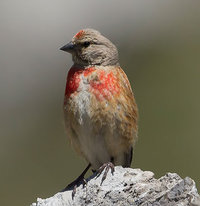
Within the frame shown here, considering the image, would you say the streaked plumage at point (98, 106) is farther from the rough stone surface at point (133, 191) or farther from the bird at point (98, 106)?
the rough stone surface at point (133, 191)

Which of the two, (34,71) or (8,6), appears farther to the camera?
(8,6)

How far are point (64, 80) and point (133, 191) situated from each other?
11.0 m

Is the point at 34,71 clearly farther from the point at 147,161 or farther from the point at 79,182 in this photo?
the point at 79,182

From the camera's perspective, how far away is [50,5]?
1995 cm

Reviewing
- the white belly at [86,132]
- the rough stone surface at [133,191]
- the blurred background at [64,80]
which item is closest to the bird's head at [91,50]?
the white belly at [86,132]

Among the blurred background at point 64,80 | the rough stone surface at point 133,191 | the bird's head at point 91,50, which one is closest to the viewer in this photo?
the rough stone surface at point 133,191

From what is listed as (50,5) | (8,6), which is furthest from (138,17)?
(8,6)

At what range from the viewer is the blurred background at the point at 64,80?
39.7 ft

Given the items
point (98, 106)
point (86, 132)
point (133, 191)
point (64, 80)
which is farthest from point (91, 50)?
point (64, 80)

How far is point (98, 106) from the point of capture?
700cm

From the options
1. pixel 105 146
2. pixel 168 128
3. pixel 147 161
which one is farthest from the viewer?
pixel 168 128

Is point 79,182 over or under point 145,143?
over

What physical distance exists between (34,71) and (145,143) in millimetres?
5954

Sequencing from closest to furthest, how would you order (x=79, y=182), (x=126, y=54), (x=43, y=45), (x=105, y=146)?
(x=79, y=182)
(x=105, y=146)
(x=126, y=54)
(x=43, y=45)
